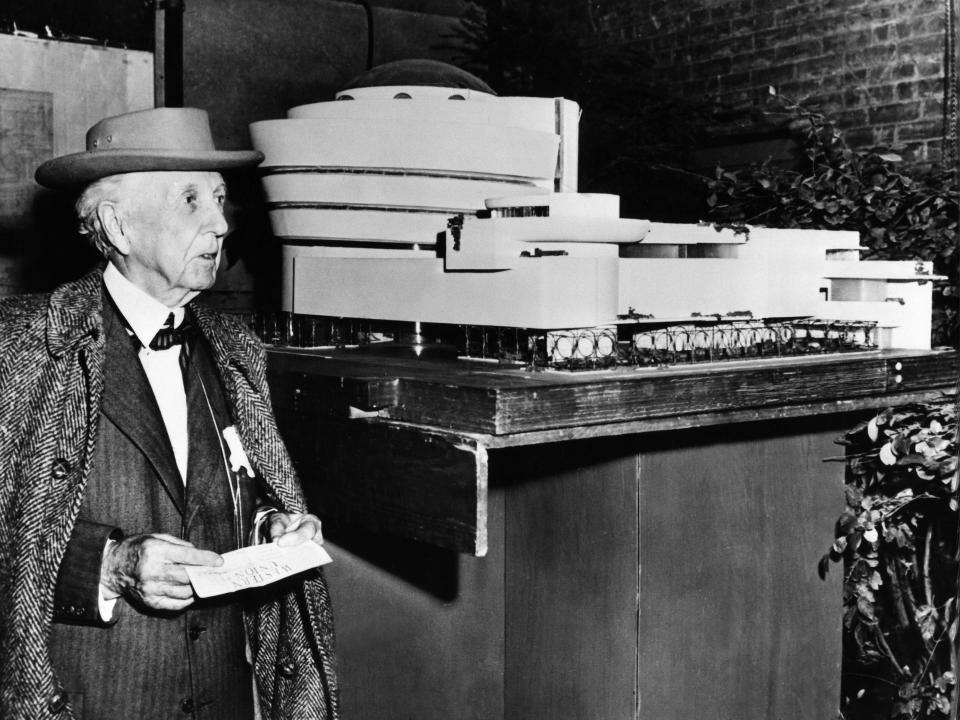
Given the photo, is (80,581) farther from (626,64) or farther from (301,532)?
(626,64)

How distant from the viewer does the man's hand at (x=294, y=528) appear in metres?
1.65

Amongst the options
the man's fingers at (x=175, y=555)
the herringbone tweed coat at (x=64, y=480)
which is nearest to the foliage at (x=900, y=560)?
the herringbone tweed coat at (x=64, y=480)

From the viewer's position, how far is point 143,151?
5.76 ft

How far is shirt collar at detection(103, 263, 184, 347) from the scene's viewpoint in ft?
5.86

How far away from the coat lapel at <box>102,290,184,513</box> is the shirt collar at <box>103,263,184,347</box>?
33mm

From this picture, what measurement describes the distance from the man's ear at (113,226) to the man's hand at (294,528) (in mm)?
551

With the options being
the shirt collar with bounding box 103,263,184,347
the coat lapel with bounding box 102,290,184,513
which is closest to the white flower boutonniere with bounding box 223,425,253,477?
the coat lapel with bounding box 102,290,184,513

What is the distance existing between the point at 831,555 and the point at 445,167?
135 centimetres

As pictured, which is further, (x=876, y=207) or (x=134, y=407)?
(x=876, y=207)

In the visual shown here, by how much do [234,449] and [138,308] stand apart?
11.9 inches

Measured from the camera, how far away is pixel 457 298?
2129 millimetres

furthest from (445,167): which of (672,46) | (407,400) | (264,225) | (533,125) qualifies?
(672,46)

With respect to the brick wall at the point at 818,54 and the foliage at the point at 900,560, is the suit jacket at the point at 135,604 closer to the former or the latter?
the foliage at the point at 900,560

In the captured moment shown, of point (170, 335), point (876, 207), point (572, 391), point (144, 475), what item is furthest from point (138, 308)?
point (876, 207)
